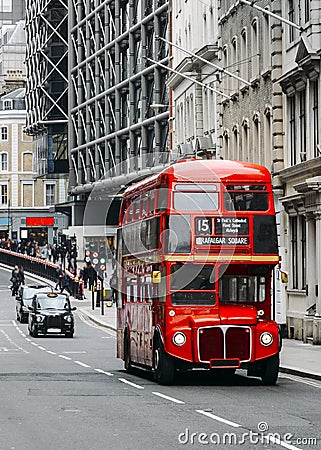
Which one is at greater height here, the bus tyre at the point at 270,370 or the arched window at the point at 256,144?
the arched window at the point at 256,144

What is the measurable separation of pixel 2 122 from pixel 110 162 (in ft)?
172

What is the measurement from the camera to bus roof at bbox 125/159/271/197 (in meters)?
25.1

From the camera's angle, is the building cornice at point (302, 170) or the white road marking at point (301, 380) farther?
the building cornice at point (302, 170)

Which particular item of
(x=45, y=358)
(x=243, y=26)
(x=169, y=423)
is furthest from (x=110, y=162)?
(x=169, y=423)

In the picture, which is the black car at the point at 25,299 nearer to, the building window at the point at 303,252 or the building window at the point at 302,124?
the building window at the point at 303,252

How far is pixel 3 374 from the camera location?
2925 centimetres

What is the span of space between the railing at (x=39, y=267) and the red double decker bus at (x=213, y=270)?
55.2 meters

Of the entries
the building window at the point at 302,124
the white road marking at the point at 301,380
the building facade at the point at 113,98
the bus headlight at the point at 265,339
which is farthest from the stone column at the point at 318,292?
the building facade at the point at 113,98

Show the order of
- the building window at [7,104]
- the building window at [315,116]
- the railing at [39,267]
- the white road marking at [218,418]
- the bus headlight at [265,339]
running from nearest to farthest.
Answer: the white road marking at [218,418] < the bus headlight at [265,339] < the building window at [315,116] < the railing at [39,267] < the building window at [7,104]

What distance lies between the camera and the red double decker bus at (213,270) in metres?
24.5

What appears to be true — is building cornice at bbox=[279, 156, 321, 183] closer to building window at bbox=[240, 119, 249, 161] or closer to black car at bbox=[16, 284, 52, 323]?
building window at bbox=[240, 119, 249, 161]

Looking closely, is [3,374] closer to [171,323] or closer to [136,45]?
[171,323]

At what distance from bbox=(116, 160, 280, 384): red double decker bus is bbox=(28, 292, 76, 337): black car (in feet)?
86.4

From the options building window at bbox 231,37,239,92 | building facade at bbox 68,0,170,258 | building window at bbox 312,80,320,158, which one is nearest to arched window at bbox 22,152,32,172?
building facade at bbox 68,0,170,258
